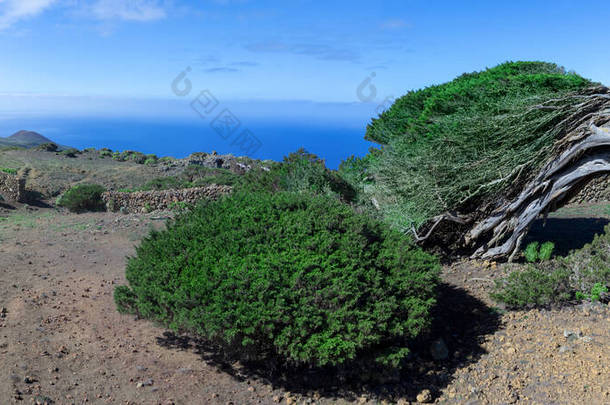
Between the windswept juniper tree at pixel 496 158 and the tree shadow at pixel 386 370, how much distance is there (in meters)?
1.98

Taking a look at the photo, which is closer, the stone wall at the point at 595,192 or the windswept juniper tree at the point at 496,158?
the windswept juniper tree at the point at 496,158

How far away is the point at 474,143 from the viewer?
7238 millimetres

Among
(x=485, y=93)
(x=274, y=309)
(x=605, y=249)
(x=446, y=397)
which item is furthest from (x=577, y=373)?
(x=485, y=93)

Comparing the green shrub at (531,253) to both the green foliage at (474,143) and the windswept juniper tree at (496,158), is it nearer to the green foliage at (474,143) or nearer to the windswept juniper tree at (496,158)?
the windswept juniper tree at (496,158)

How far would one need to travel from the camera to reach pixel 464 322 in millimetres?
5688

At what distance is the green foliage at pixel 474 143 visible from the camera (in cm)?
684

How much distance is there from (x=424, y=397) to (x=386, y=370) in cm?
42

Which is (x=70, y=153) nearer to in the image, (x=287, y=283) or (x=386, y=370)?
(x=287, y=283)

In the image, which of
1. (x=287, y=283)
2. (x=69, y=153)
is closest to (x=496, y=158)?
(x=287, y=283)

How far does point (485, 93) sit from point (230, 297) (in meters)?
5.49

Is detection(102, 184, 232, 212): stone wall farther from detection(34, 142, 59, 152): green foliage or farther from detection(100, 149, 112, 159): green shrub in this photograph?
detection(34, 142, 59, 152): green foliage

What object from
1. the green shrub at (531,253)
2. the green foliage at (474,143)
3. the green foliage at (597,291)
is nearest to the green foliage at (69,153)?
the green foliage at (474,143)

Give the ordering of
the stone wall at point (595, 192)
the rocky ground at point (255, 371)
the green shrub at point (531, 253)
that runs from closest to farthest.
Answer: the rocky ground at point (255, 371), the green shrub at point (531, 253), the stone wall at point (595, 192)

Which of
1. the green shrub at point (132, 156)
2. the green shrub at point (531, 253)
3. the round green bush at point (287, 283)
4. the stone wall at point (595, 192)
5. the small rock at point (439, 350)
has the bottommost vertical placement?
the small rock at point (439, 350)
